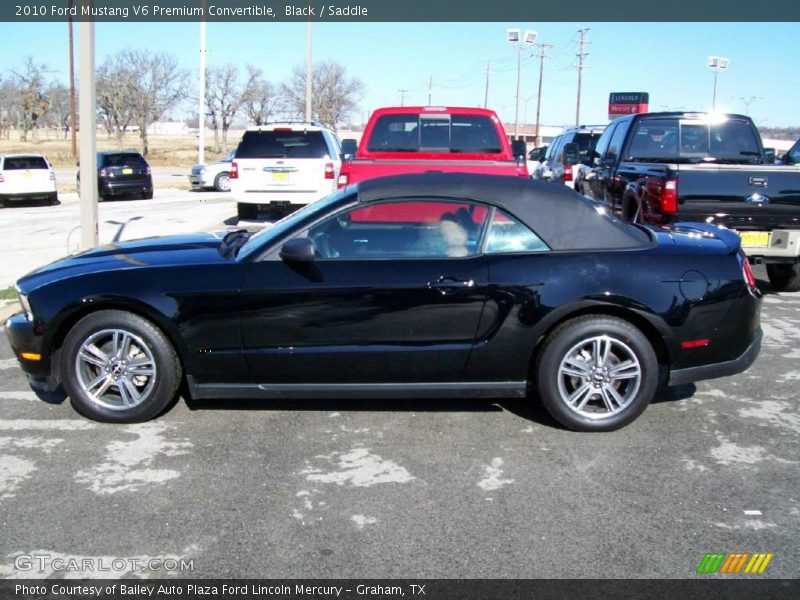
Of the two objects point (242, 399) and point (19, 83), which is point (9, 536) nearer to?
point (242, 399)

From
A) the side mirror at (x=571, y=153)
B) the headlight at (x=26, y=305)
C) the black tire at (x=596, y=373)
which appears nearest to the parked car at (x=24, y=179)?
the side mirror at (x=571, y=153)

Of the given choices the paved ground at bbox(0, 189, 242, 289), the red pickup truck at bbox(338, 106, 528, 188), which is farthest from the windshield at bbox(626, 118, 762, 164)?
the paved ground at bbox(0, 189, 242, 289)

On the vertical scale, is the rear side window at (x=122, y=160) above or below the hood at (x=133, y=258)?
above

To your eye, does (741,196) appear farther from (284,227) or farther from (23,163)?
(23,163)

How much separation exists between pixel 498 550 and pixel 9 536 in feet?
7.25

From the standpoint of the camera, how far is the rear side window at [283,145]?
14609 mm

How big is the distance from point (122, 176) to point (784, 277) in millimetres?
20410

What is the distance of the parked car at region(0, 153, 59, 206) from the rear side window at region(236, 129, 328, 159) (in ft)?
35.8

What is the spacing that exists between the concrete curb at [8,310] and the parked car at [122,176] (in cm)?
1734

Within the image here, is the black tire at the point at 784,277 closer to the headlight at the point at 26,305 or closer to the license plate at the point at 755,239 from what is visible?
the license plate at the point at 755,239

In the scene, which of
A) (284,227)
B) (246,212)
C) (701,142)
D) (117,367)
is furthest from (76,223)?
(284,227)

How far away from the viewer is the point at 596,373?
489 cm

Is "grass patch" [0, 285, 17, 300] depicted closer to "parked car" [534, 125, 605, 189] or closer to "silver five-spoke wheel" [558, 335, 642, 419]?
"silver five-spoke wheel" [558, 335, 642, 419]

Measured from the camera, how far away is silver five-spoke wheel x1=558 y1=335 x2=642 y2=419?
4871 mm
